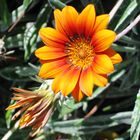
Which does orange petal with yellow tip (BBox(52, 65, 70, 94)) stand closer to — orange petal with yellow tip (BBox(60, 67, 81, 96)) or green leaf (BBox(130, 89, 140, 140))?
orange petal with yellow tip (BBox(60, 67, 81, 96))

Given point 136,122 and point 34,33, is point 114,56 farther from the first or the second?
point 34,33

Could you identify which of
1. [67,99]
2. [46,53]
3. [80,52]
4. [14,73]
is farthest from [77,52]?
[14,73]

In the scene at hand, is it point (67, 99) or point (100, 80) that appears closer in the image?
point (100, 80)

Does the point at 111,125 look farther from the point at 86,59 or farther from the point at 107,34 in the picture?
the point at 107,34

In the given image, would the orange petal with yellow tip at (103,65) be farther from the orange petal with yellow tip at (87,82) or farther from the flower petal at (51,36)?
the flower petal at (51,36)

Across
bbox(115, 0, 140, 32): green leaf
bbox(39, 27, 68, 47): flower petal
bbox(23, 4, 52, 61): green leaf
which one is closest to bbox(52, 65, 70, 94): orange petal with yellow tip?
bbox(39, 27, 68, 47): flower petal

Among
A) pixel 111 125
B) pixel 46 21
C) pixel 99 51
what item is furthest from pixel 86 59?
pixel 111 125
